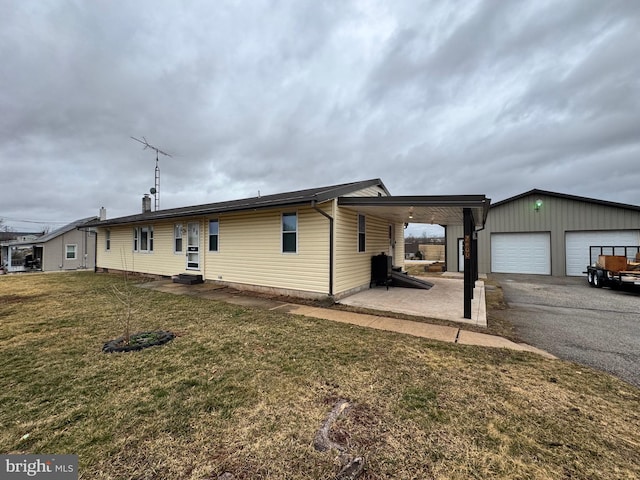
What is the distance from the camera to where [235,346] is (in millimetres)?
4016

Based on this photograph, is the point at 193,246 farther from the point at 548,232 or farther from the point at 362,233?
the point at 548,232

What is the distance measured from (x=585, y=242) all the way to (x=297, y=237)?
51.6 ft

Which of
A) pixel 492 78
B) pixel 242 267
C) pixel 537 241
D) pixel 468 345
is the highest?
pixel 492 78

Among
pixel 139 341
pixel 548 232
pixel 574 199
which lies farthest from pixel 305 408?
pixel 574 199

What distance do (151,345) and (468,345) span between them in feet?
16.5

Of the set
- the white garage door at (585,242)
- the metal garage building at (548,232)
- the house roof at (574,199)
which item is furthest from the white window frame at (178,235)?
the white garage door at (585,242)

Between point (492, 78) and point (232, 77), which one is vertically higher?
point (492, 78)

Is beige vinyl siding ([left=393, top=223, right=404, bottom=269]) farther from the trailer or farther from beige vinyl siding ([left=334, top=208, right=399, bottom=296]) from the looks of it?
the trailer

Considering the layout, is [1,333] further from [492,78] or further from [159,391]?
[492,78]

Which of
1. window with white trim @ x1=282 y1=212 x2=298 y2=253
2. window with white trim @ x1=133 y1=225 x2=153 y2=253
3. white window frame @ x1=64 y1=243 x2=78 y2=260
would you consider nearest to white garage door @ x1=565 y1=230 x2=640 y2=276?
window with white trim @ x1=282 y1=212 x2=298 y2=253

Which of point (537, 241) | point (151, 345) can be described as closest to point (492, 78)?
point (537, 241)

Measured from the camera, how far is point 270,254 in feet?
27.8

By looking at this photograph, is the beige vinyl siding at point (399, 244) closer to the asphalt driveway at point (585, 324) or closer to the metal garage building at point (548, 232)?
the metal garage building at point (548, 232)

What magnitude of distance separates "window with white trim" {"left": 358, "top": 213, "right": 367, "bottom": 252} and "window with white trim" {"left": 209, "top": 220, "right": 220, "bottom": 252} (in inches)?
213
